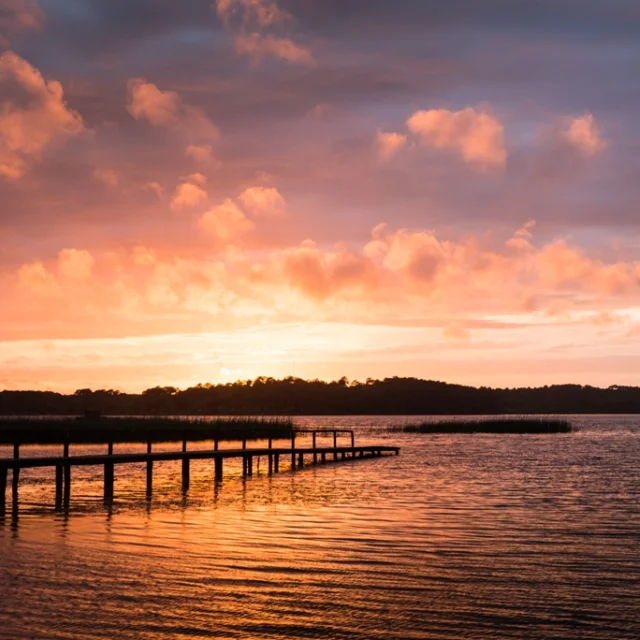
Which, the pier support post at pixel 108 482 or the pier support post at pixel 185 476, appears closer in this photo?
the pier support post at pixel 108 482

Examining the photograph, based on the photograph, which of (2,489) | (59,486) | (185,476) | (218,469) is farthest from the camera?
(218,469)

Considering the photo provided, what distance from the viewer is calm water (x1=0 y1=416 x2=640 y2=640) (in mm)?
12445

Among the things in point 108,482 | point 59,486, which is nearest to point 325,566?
point 59,486

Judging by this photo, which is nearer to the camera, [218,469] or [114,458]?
[114,458]

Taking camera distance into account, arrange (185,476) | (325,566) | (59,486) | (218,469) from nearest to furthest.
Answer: (325,566) < (59,486) < (185,476) < (218,469)

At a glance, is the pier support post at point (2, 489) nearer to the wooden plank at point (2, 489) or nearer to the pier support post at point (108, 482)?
the wooden plank at point (2, 489)

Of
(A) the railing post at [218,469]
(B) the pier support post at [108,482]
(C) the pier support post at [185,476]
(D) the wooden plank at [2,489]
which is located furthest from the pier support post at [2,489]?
(A) the railing post at [218,469]

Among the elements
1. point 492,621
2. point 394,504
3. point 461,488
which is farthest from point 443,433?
point 492,621

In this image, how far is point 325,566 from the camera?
658 inches

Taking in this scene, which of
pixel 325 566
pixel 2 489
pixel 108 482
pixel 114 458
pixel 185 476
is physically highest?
pixel 114 458

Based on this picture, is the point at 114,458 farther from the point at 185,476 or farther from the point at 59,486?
the point at 185,476

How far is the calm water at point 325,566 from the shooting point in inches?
490

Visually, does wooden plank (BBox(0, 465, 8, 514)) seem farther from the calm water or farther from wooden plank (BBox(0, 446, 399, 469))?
Answer: the calm water

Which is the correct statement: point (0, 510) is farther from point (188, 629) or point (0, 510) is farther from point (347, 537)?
point (188, 629)
